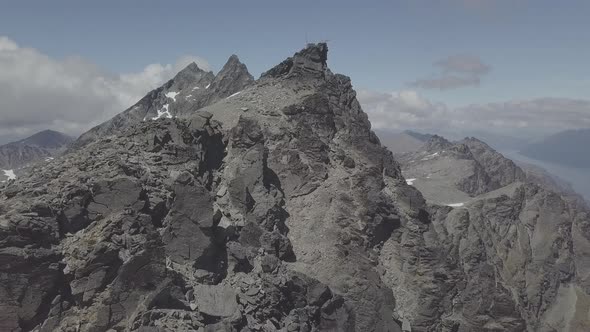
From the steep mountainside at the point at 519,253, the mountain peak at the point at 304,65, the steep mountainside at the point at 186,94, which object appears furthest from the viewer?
the steep mountainside at the point at 186,94

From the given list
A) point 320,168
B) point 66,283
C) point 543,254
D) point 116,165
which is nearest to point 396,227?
point 320,168

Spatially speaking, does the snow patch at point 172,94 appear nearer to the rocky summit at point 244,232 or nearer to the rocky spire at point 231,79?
the rocky spire at point 231,79

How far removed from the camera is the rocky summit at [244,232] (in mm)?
31672

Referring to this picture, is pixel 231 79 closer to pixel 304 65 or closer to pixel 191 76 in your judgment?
pixel 191 76

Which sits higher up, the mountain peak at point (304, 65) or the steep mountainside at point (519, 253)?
the mountain peak at point (304, 65)

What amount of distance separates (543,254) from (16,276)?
125 meters

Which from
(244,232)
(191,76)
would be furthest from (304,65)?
(191,76)

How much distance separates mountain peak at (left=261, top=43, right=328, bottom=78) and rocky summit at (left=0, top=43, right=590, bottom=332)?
0.71ft

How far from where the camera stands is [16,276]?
30.0 meters

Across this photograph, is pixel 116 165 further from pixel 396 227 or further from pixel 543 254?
pixel 543 254

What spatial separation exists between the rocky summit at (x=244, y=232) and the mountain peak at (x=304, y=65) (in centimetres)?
22

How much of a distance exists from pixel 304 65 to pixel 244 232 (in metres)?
37.5

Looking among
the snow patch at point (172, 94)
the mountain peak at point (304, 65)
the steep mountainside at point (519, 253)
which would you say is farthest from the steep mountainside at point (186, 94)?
the steep mountainside at point (519, 253)

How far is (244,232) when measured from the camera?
44.3m
